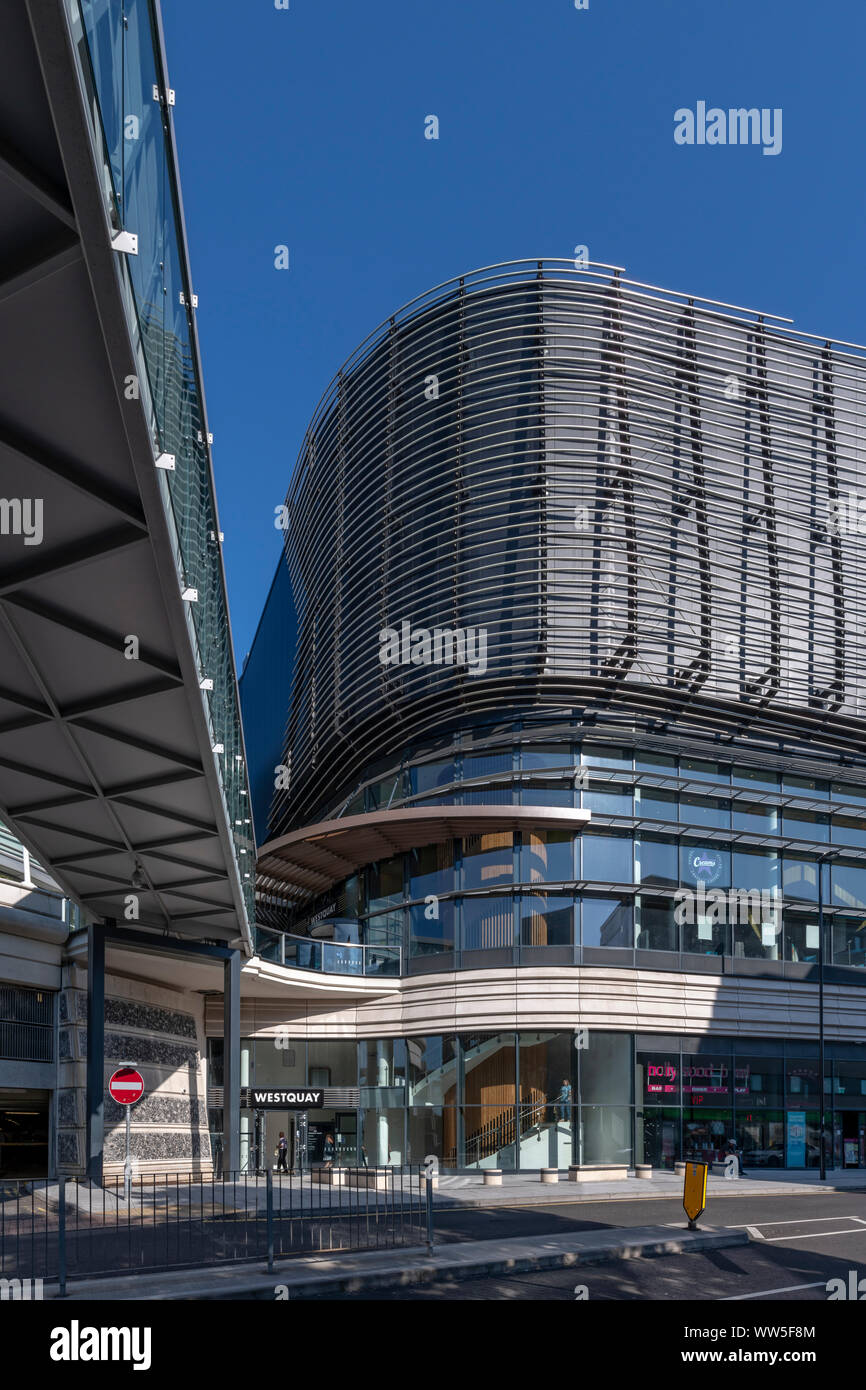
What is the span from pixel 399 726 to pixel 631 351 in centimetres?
1410

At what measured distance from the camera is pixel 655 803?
38.8 m

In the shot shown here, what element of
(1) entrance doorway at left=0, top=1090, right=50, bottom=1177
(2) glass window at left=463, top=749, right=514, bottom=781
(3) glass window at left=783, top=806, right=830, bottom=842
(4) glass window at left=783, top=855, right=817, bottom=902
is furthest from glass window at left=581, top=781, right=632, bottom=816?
(1) entrance doorway at left=0, top=1090, right=50, bottom=1177

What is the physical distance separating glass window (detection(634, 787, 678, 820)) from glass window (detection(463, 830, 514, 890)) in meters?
4.18

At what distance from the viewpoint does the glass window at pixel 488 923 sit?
1464 inches

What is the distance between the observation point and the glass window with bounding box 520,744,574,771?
3800 centimetres

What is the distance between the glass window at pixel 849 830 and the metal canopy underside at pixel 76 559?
25.0 meters

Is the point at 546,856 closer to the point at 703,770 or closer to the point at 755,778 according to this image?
the point at 703,770

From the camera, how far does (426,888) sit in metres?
39.3

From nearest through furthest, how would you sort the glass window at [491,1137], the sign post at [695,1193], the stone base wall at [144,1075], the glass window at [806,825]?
the sign post at [695,1193] → the stone base wall at [144,1075] → the glass window at [491,1137] → the glass window at [806,825]

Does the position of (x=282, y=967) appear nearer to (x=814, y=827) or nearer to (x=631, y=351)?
(x=814, y=827)

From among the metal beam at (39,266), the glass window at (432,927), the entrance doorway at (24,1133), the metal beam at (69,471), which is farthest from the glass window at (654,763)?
the metal beam at (39,266)

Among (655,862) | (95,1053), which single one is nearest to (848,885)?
(655,862)

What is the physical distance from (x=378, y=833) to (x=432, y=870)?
2062 mm

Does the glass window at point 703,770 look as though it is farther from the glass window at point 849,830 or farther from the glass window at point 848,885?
the glass window at point 848,885
